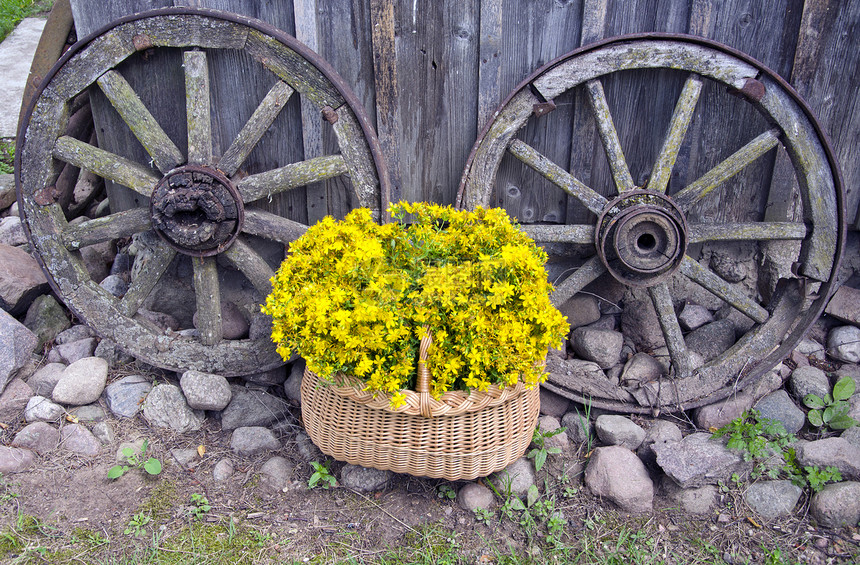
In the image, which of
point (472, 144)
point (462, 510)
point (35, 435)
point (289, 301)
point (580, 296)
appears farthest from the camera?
point (580, 296)

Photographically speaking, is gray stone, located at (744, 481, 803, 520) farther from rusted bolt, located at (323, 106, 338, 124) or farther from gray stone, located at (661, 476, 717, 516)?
rusted bolt, located at (323, 106, 338, 124)

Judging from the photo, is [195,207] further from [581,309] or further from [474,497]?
[581,309]

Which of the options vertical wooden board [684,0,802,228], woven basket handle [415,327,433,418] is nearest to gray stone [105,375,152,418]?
woven basket handle [415,327,433,418]

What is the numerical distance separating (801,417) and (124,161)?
10.7 ft

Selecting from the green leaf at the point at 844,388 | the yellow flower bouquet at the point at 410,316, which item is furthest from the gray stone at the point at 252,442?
the green leaf at the point at 844,388

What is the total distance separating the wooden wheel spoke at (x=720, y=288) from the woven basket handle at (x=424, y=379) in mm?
1339

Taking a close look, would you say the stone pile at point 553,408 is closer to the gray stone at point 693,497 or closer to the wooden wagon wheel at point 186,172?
the gray stone at point 693,497

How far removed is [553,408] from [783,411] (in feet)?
3.35

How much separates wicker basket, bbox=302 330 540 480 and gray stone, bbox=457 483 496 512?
0.15 m

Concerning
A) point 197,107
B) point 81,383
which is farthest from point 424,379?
point 81,383

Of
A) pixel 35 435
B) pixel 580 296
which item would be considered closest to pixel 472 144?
pixel 580 296

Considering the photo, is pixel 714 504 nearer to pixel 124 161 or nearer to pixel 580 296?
pixel 580 296

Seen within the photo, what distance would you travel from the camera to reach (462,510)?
216cm

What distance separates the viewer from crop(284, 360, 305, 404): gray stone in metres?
2.66
